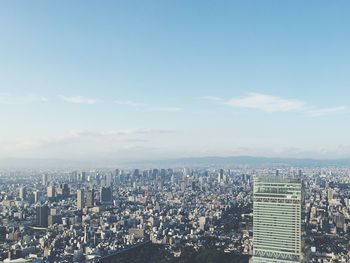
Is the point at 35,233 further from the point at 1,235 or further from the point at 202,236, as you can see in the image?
the point at 202,236

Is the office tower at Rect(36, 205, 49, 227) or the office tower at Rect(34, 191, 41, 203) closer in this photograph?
the office tower at Rect(36, 205, 49, 227)

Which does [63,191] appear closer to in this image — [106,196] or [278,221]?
[106,196]

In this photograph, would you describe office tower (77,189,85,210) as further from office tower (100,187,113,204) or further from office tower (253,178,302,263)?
office tower (253,178,302,263)

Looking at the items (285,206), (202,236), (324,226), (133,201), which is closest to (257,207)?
(285,206)

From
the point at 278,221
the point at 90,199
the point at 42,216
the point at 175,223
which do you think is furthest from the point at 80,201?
the point at 278,221

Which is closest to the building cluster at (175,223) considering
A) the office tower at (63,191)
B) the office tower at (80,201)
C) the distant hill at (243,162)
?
the office tower at (80,201)

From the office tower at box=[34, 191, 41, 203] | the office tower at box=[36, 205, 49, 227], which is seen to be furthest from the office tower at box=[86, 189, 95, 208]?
the office tower at box=[36, 205, 49, 227]

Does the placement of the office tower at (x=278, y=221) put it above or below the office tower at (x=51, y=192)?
above

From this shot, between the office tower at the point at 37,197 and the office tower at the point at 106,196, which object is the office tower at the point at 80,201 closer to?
the office tower at the point at 106,196
